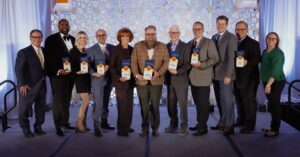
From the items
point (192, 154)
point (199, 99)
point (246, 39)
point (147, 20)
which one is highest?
point (147, 20)

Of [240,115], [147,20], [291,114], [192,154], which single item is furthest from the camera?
[147,20]

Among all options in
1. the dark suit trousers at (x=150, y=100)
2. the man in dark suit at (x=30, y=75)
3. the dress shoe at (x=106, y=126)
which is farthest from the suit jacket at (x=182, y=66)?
the man in dark suit at (x=30, y=75)

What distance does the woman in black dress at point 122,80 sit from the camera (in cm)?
504

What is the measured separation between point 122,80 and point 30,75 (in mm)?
1318

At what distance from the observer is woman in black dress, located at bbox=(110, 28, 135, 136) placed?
16.5ft

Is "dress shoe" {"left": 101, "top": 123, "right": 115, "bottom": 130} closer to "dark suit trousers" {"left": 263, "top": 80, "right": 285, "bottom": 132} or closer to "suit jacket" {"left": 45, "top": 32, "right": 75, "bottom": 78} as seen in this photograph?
"suit jacket" {"left": 45, "top": 32, "right": 75, "bottom": 78}

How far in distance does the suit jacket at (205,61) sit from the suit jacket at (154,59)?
0.44 meters

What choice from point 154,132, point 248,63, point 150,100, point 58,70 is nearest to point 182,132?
point 154,132

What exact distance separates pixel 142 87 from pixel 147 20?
9.76ft

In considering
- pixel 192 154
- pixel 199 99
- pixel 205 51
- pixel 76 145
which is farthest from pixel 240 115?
pixel 76 145

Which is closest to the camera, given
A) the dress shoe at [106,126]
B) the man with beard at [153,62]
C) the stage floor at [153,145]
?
the stage floor at [153,145]

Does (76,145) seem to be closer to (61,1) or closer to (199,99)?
(199,99)

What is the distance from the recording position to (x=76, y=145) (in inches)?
187

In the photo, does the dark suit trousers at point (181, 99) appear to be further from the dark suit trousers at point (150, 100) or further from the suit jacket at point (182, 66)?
the dark suit trousers at point (150, 100)
